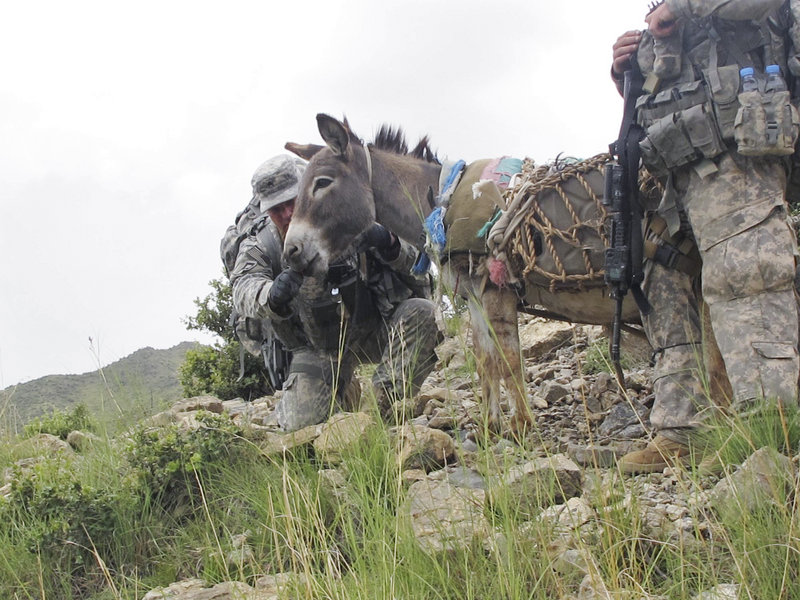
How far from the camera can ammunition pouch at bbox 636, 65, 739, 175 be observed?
3.71 meters

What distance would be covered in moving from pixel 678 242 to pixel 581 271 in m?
0.60

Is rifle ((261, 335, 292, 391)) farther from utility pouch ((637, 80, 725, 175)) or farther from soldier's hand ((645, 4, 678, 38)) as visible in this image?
soldier's hand ((645, 4, 678, 38))

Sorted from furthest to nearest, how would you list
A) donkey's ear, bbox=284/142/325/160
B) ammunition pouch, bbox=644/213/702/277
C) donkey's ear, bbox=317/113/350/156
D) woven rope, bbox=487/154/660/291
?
donkey's ear, bbox=284/142/325/160 < donkey's ear, bbox=317/113/350/156 < woven rope, bbox=487/154/660/291 < ammunition pouch, bbox=644/213/702/277

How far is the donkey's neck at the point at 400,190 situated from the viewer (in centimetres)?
592

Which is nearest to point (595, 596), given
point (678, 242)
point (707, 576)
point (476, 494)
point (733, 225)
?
point (707, 576)

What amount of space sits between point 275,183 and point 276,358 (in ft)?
5.30

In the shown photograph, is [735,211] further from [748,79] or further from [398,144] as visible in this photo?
[398,144]

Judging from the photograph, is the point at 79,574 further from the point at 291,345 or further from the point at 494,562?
the point at 291,345

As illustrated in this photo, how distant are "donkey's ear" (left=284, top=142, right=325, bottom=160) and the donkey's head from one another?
1.29ft

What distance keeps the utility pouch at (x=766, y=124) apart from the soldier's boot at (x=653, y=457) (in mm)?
1513

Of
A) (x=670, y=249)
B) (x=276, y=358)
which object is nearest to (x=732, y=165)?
(x=670, y=249)

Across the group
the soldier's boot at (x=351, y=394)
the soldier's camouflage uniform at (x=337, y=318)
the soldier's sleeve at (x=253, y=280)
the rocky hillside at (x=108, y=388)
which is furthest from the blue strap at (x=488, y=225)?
the rocky hillside at (x=108, y=388)

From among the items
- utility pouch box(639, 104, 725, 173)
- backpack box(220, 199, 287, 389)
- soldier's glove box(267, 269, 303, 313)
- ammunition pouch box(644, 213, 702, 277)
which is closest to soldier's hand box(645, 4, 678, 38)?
utility pouch box(639, 104, 725, 173)

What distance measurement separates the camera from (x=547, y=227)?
4.63 meters
